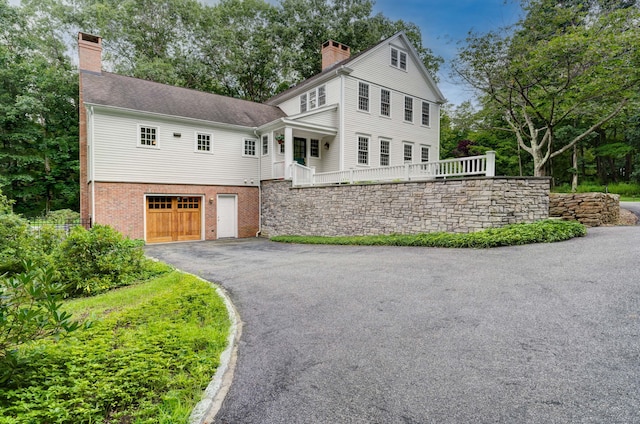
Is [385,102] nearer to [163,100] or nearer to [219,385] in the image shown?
[163,100]

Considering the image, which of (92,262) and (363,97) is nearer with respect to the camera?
(92,262)

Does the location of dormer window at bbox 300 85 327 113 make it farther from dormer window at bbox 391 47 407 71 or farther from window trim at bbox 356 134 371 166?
dormer window at bbox 391 47 407 71

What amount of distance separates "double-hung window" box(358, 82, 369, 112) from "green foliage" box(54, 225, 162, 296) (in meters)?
13.2

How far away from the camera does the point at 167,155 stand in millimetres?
13758

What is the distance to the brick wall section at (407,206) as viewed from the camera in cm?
897

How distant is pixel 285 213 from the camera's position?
1482 cm

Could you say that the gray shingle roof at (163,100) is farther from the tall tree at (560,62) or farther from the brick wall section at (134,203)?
the tall tree at (560,62)

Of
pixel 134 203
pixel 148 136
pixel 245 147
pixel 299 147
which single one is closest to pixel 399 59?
pixel 299 147

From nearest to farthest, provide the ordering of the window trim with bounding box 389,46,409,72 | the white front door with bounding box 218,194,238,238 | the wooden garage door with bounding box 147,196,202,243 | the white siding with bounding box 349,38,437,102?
the wooden garage door with bounding box 147,196,202,243, the white front door with bounding box 218,194,238,238, the white siding with bounding box 349,38,437,102, the window trim with bounding box 389,46,409,72

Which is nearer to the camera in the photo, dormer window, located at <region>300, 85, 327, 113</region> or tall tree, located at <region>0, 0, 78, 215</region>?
dormer window, located at <region>300, 85, 327, 113</region>

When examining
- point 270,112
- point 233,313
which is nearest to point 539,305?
point 233,313

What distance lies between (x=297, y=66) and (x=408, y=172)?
66.8ft

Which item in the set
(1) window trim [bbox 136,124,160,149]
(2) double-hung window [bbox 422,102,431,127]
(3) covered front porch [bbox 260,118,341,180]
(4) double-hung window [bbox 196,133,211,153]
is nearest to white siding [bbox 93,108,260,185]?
(1) window trim [bbox 136,124,160,149]

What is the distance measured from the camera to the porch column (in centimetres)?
1423
